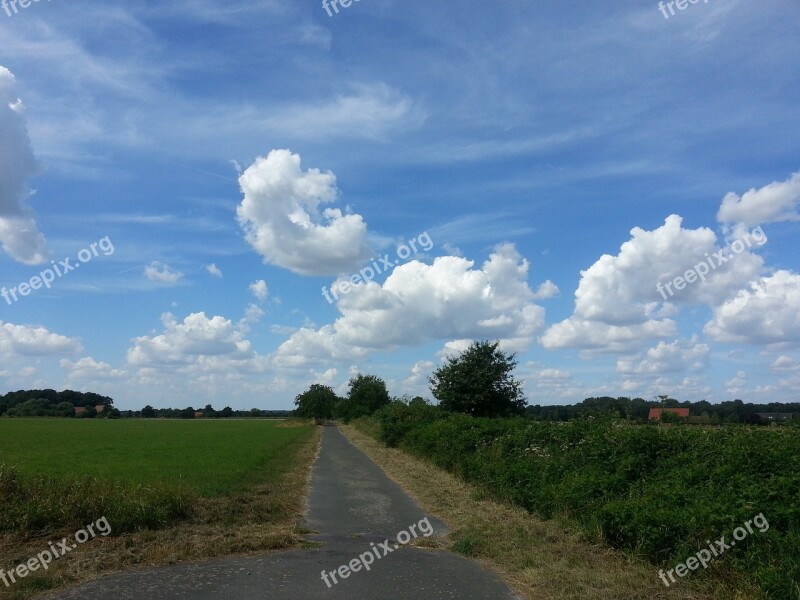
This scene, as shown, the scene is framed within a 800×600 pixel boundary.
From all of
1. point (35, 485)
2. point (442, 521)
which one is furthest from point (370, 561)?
point (35, 485)

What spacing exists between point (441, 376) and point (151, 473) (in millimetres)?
17266

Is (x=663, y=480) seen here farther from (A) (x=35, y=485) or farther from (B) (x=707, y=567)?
(A) (x=35, y=485)

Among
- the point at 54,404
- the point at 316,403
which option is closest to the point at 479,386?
the point at 316,403

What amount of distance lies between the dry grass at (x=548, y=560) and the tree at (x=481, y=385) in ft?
57.3

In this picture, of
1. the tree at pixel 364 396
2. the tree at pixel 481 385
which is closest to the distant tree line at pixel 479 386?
the tree at pixel 481 385

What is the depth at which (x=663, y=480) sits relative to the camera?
8727mm

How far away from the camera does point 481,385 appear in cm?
3108

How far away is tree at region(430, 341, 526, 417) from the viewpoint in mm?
31125

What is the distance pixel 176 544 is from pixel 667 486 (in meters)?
6.81

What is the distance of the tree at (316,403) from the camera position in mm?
107375

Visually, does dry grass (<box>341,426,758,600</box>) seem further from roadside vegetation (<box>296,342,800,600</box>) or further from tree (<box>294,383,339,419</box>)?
tree (<box>294,383,339,419</box>)

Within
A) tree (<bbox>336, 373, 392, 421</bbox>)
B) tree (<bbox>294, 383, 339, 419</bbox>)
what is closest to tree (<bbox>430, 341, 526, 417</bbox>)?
tree (<bbox>336, 373, 392, 421</bbox>)

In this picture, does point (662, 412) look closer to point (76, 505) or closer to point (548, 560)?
point (548, 560)

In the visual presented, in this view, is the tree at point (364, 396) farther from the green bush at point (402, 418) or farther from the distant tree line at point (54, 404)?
the distant tree line at point (54, 404)
